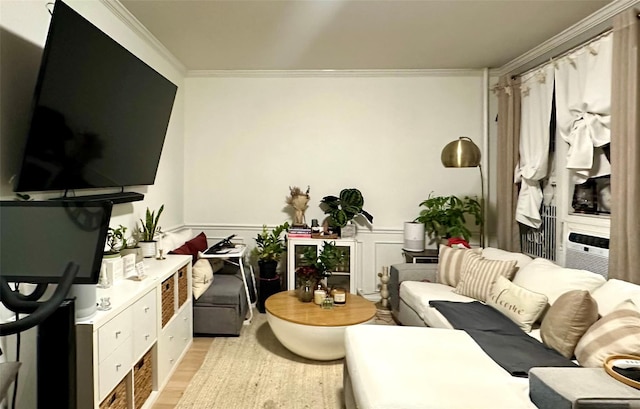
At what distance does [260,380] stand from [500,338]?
1.54 m

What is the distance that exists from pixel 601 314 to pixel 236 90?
3.81 m

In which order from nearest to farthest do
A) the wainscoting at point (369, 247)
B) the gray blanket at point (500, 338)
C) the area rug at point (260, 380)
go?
1. the gray blanket at point (500, 338)
2. the area rug at point (260, 380)
3. the wainscoting at point (369, 247)

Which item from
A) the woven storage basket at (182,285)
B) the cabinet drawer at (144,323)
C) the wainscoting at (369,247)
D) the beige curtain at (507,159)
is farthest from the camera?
the wainscoting at (369,247)

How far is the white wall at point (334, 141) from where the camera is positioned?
4375 mm

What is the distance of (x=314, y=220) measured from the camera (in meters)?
4.25

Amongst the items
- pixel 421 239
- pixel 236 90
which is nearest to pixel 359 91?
pixel 236 90

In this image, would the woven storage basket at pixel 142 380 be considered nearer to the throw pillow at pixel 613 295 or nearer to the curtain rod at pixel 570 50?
A: the throw pillow at pixel 613 295

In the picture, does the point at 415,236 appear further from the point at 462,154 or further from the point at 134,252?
the point at 134,252

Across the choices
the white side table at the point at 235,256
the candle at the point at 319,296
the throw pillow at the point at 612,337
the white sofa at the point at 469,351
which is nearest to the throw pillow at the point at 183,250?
Answer: the white side table at the point at 235,256

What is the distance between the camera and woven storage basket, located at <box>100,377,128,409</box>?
6.01ft

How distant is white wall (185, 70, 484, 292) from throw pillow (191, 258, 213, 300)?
3.48 ft

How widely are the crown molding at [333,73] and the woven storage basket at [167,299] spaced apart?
2520 millimetres

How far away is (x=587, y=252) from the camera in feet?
10.00

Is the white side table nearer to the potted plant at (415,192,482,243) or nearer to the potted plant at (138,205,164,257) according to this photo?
the potted plant at (138,205,164,257)
